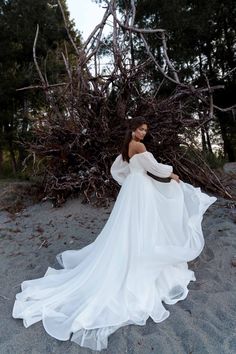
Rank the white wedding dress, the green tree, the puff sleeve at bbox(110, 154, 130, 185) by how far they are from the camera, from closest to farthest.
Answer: the white wedding dress → the puff sleeve at bbox(110, 154, 130, 185) → the green tree

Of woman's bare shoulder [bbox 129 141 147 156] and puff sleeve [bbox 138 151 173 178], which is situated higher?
woman's bare shoulder [bbox 129 141 147 156]

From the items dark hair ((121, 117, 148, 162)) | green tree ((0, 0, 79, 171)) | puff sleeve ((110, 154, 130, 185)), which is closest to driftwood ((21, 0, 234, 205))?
puff sleeve ((110, 154, 130, 185))

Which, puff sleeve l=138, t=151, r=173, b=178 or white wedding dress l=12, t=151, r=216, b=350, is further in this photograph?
puff sleeve l=138, t=151, r=173, b=178

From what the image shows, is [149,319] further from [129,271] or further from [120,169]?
[120,169]

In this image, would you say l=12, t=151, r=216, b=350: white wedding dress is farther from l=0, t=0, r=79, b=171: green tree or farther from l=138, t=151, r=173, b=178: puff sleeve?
l=0, t=0, r=79, b=171: green tree

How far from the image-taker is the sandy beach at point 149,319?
2.04 metres

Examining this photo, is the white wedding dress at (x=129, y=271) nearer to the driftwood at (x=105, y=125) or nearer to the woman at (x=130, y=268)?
the woman at (x=130, y=268)

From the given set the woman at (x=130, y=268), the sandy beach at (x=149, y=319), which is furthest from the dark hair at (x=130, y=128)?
the sandy beach at (x=149, y=319)

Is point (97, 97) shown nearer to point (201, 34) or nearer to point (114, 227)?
point (114, 227)

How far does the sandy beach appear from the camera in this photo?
2.04 m

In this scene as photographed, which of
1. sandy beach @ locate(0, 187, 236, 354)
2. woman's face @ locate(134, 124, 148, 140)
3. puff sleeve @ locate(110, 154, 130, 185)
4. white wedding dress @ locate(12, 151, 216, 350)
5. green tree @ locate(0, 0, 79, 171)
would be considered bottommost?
sandy beach @ locate(0, 187, 236, 354)

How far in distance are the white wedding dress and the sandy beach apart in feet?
0.28

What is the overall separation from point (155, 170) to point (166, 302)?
105 centimetres

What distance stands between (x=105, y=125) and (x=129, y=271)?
3.19m
